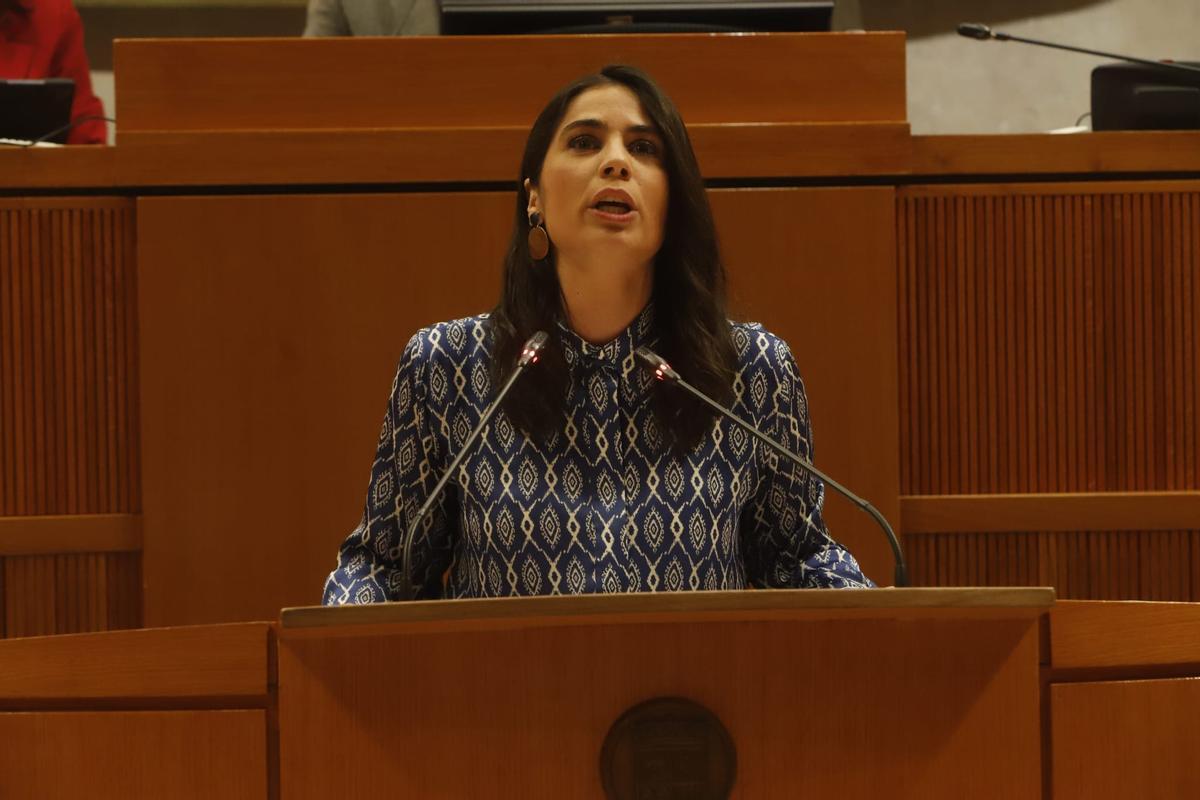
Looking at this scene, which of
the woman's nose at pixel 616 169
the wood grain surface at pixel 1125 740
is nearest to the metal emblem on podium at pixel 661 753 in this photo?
the wood grain surface at pixel 1125 740

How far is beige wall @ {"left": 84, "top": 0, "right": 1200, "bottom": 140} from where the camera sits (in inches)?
Result: 112

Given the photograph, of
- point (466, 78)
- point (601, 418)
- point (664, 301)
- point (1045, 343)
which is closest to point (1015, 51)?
point (1045, 343)

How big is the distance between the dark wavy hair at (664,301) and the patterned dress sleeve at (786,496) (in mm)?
38

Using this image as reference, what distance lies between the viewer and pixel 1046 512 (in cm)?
144

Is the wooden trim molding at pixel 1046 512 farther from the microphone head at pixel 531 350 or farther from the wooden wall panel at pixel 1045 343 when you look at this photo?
the microphone head at pixel 531 350

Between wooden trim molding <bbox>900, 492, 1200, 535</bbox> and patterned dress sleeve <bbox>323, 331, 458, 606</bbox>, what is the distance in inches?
20.8

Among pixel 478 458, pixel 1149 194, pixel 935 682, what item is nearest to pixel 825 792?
pixel 935 682

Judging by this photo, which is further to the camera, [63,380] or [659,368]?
A: [63,380]

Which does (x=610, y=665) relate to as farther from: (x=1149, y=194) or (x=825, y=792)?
(x=1149, y=194)

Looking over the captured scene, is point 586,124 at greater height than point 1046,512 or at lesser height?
greater

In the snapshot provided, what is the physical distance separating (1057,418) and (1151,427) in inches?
3.9

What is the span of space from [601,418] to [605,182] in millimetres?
187

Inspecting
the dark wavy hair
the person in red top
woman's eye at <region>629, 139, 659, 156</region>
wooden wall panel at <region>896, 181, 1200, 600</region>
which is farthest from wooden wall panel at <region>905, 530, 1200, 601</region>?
the person in red top

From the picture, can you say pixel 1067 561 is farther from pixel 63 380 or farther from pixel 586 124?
pixel 63 380
